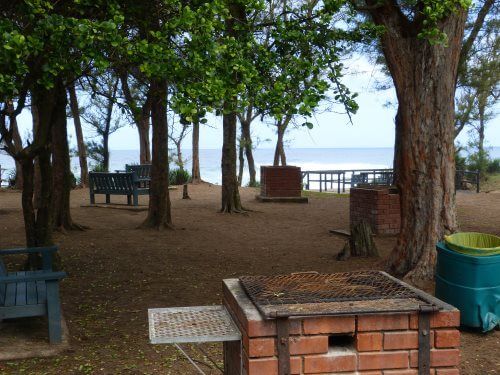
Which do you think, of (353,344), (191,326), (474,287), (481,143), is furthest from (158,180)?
(481,143)

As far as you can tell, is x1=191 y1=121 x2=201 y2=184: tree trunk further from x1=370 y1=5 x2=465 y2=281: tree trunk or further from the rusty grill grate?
the rusty grill grate

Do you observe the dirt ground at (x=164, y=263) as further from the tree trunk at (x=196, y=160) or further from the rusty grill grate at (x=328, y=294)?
the tree trunk at (x=196, y=160)

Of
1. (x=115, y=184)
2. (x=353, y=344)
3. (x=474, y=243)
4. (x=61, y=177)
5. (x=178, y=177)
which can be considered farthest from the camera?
(x=178, y=177)

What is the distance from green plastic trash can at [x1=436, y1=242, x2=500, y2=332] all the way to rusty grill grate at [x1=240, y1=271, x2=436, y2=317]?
6.61ft

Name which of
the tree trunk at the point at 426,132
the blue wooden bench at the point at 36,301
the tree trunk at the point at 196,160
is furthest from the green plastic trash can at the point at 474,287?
the tree trunk at the point at 196,160

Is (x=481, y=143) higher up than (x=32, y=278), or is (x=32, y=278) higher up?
(x=481, y=143)

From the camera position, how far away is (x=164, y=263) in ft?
30.3

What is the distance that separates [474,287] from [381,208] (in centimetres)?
602

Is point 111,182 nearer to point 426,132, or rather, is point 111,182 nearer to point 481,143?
point 426,132

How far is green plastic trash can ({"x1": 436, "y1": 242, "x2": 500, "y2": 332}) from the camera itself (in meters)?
5.73

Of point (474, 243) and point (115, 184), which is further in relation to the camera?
point (115, 184)

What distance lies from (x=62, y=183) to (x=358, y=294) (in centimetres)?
899

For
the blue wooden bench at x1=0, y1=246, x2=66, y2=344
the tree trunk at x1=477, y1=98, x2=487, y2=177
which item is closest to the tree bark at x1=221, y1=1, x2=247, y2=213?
the blue wooden bench at x1=0, y1=246, x2=66, y2=344

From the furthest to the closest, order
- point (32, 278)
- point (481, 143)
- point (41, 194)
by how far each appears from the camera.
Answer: point (481, 143), point (41, 194), point (32, 278)
